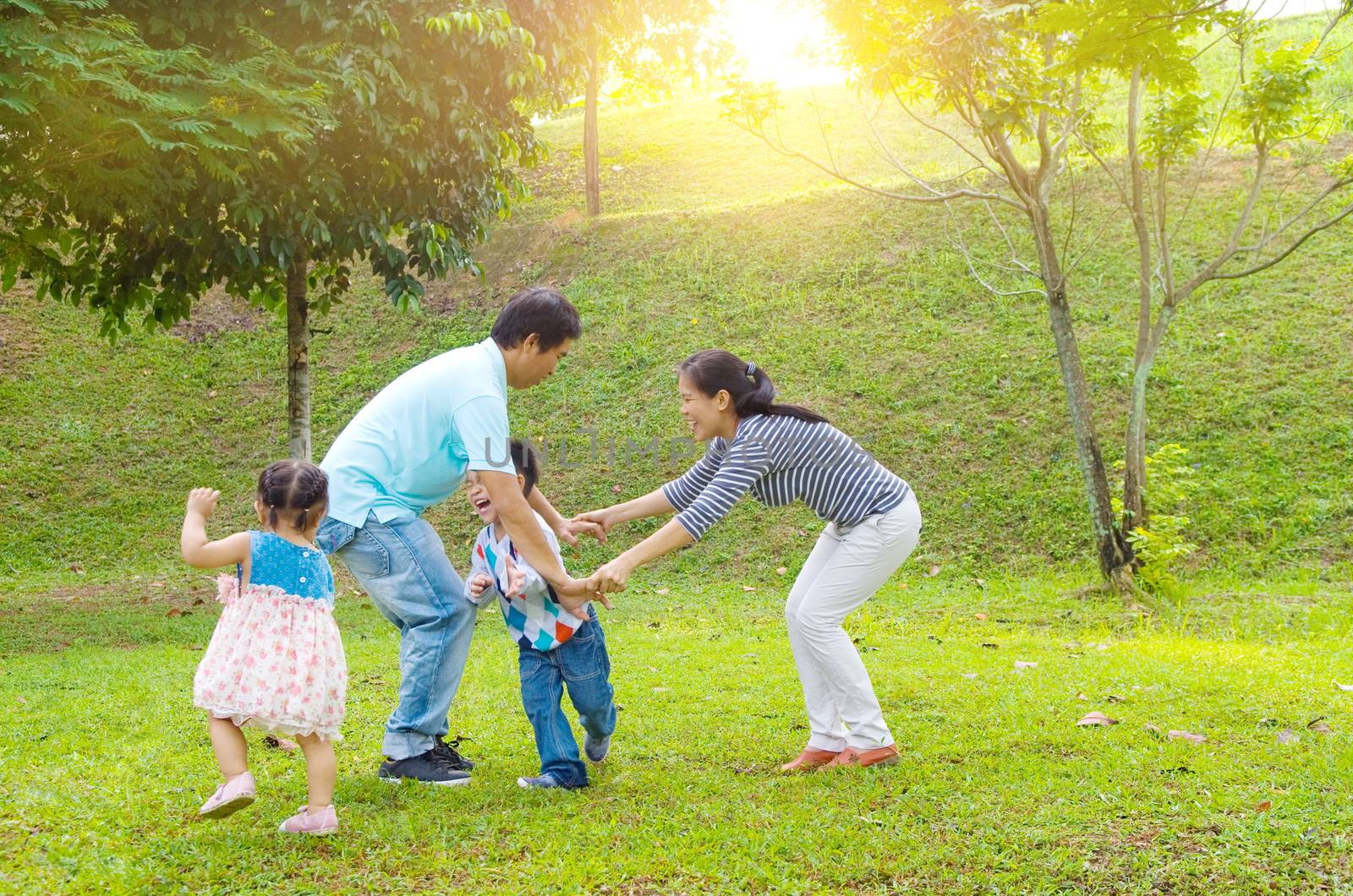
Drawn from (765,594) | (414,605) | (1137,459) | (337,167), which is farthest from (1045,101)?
(414,605)

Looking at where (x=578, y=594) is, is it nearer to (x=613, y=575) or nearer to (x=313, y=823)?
(x=613, y=575)

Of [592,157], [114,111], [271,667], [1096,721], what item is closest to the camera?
[271,667]

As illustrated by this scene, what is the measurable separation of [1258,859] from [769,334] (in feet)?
37.6

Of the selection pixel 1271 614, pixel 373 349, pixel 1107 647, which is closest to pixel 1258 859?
pixel 1107 647

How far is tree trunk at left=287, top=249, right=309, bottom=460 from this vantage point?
31.3ft

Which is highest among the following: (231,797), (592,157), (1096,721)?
(592,157)

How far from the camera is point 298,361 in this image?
31.9 ft

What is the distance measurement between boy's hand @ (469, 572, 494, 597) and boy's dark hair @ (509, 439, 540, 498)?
38 centimetres

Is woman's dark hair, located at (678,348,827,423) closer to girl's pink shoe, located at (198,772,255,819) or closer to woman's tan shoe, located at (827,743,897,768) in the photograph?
woman's tan shoe, located at (827,743,897,768)

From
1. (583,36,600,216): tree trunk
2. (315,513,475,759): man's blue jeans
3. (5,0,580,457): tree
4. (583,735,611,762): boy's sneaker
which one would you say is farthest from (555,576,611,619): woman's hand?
(583,36,600,216): tree trunk

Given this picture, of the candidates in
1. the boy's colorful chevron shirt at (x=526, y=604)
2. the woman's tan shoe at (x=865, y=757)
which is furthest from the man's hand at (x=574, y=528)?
the woman's tan shoe at (x=865, y=757)

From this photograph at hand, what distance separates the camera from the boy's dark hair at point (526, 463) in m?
4.36

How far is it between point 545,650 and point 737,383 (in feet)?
4.23

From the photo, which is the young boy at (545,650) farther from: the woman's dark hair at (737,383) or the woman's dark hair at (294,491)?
the woman's dark hair at (737,383)
